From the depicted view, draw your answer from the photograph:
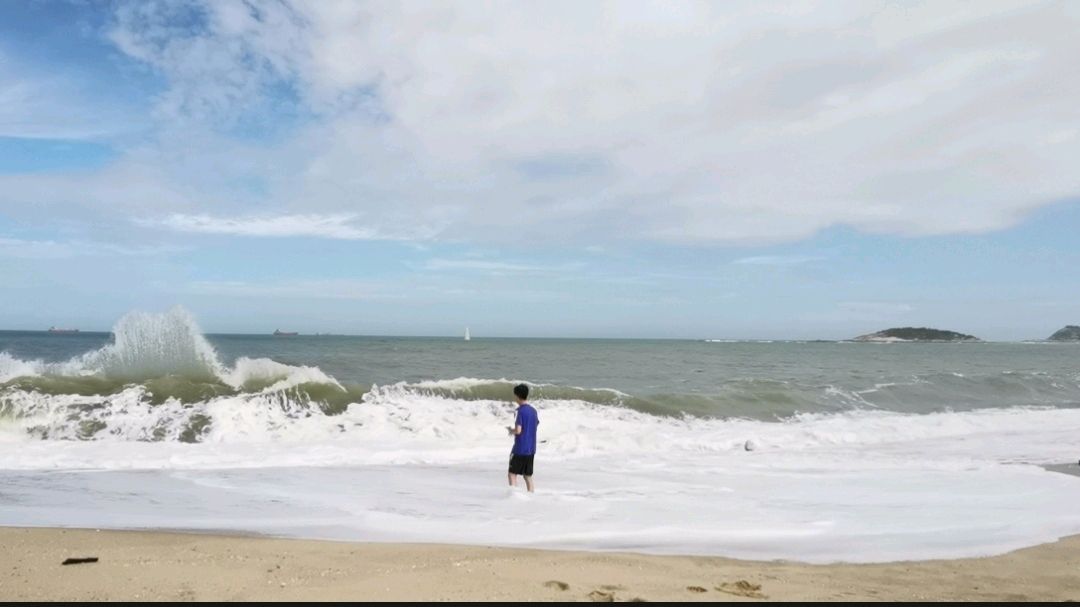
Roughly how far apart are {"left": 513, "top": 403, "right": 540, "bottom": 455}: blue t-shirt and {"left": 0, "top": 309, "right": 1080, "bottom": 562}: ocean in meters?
0.64

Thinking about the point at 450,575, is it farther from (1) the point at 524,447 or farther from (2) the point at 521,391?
(2) the point at 521,391

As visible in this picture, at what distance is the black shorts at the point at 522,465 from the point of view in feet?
30.2

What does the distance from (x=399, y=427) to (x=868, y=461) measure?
9.46m

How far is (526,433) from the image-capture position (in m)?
9.30

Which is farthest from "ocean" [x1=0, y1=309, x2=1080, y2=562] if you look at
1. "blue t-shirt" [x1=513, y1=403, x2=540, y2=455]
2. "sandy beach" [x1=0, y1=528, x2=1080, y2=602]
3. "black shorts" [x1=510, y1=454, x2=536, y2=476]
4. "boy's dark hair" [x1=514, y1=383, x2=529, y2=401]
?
"boy's dark hair" [x1=514, y1=383, x2=529, y2=401]

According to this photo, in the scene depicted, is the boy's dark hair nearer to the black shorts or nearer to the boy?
the boy

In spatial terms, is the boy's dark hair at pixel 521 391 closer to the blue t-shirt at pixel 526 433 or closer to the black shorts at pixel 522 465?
the blue t-shirt at pixel 526 433

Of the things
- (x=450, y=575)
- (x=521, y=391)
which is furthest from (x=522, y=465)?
(x=450, y=575)

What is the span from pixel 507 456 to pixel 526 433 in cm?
378

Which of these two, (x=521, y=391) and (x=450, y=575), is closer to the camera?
(x=450, y=575)

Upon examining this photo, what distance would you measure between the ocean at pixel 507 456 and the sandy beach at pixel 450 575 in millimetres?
484

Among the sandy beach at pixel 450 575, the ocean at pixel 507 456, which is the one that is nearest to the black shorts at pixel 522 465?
the ocean at pixel 507 456

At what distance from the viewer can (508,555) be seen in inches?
235

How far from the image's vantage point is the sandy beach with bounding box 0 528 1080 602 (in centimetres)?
485
